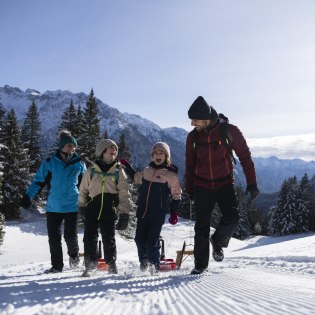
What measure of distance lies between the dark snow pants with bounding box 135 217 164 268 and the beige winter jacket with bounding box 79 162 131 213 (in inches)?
16.7

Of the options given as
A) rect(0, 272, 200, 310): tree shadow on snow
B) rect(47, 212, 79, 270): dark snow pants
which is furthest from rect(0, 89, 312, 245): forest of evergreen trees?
rect(0, 272, 200, 310): tree shadow on snow

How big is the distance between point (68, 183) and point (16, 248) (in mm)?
21460

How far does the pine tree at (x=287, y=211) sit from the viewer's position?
194 ft

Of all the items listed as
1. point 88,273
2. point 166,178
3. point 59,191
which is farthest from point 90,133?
point 88,273

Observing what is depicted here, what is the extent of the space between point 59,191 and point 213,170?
2.84m

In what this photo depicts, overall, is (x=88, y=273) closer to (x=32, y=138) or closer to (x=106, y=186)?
(x=106, y=186)

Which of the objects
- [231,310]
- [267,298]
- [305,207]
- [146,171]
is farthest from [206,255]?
[305,207]

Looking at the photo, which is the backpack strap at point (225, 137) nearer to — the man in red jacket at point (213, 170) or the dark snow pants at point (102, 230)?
the man in red jacket at point (213, 170)

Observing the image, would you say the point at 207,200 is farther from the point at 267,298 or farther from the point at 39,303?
the point at 39,303

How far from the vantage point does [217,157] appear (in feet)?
19.9

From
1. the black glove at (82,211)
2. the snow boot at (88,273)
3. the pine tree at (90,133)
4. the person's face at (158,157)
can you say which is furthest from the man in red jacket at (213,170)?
the pine tree at (90,133)

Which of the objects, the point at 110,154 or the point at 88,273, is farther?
the point at 110,154

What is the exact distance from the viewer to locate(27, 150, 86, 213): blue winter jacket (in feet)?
22.7

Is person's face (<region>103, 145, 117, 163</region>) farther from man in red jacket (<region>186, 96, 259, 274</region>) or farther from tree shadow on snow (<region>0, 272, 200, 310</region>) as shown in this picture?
tree shadow on snow (<region>0, 272, 200, 310</region>)
